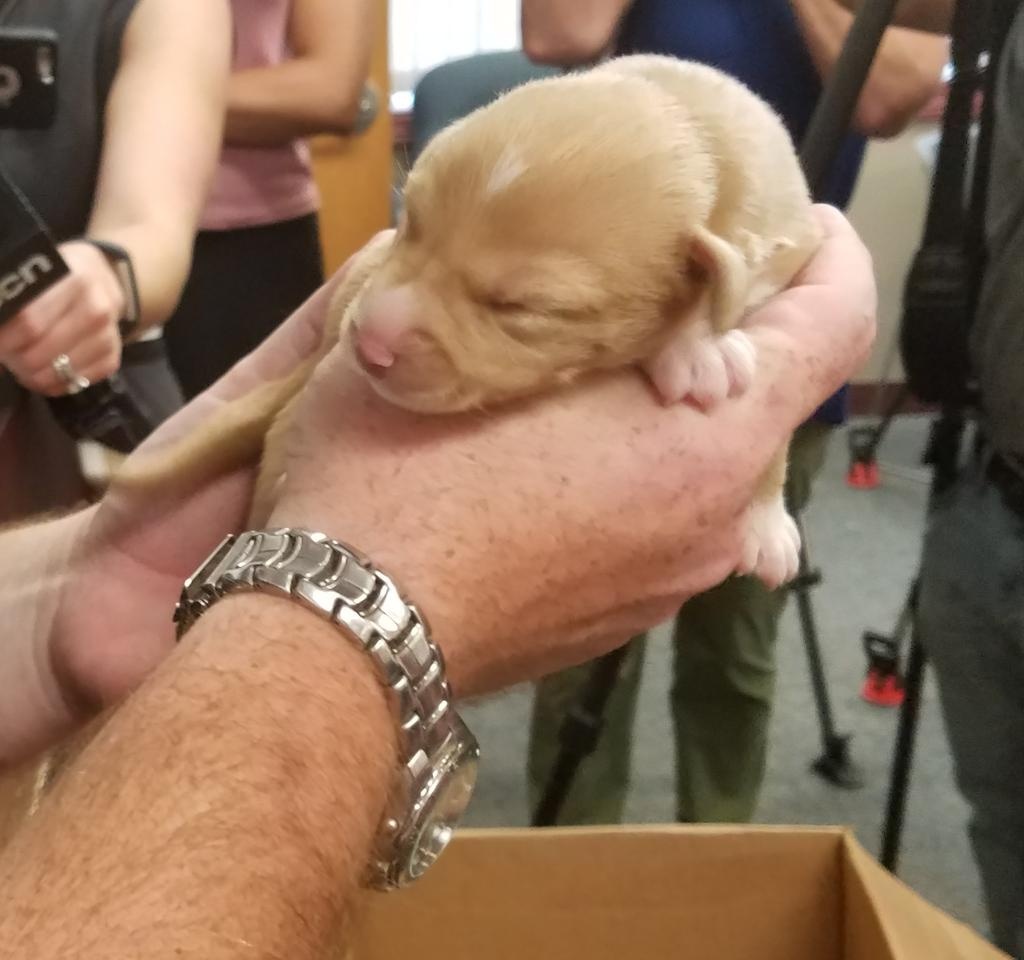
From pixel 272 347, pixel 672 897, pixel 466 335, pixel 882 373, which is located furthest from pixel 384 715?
pixel 882 373

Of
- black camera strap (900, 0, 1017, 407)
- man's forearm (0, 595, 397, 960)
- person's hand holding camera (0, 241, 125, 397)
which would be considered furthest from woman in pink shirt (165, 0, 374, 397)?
man's forearm (0, 595, 397, 960)

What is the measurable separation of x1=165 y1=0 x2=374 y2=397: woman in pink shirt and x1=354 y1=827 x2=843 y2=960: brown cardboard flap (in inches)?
41.3

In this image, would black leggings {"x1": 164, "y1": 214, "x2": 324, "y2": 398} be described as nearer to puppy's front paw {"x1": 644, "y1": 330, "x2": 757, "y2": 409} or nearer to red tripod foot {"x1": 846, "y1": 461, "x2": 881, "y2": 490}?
puppy's front paw {"x1": 644, "y1": 330, "x2": 757, "y2": 409}

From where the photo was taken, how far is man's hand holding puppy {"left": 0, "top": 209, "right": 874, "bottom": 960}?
48 cm

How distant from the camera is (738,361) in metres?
0.71

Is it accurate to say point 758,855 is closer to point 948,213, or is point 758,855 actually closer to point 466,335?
point 466,335

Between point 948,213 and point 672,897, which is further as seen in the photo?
point 948,213

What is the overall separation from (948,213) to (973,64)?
0.47 feet

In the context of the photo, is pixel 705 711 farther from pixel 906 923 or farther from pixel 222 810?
pixel 222 810

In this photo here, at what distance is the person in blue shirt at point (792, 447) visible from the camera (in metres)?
1.31

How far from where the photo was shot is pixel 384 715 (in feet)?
1.85

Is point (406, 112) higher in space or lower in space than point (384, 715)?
lower

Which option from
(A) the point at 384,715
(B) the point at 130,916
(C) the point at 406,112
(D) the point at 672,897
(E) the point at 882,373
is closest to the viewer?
(B) the point at 130,916

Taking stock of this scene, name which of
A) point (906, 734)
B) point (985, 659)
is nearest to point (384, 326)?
point (985, 659)
